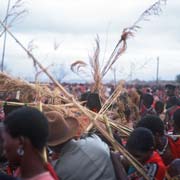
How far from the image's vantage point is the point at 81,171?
3961 mm

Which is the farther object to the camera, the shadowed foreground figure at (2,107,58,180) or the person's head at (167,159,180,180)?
the person's head at (167,159,180,180)

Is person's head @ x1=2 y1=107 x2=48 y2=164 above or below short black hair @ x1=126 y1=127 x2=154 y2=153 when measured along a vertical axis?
above

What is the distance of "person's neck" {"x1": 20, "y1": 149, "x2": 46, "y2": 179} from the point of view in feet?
9.79

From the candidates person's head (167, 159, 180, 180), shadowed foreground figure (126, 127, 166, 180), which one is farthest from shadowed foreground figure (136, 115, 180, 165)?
shadowed foreground figure (126, 127, 166, 180)

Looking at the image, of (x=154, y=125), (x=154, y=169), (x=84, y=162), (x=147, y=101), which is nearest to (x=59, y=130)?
(x=84, y=162)

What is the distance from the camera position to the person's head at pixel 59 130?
4.07 meters

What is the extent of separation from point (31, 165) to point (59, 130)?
113cm

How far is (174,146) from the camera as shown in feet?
16.5

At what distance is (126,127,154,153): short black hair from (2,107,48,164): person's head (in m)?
1.46

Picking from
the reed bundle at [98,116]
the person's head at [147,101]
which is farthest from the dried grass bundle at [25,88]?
the person's head at [147,101]

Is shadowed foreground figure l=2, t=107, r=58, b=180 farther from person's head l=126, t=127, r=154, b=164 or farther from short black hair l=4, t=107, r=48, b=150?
person's head l=126, t=127, r=154, b=164

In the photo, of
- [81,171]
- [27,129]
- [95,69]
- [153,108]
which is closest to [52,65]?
[95,69]

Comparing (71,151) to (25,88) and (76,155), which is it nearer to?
(76,155)

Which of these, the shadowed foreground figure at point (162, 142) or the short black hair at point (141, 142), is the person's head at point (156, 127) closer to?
the shadowed foreground figure at point (162, 142)
